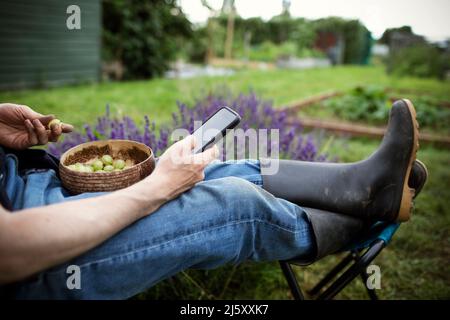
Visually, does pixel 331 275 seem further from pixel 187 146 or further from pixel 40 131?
pixel 40 131

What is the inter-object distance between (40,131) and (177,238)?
2.20ft

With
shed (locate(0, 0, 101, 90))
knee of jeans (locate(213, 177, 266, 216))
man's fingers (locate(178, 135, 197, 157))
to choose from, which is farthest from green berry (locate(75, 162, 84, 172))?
shed (locate(0, 0, 101, 90))

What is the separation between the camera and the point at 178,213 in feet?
3.30

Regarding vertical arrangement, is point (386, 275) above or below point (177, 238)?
below

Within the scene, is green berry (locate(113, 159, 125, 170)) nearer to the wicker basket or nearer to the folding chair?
the wicker basket

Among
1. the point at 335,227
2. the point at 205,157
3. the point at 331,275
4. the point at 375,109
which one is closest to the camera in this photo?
the point at 205,157

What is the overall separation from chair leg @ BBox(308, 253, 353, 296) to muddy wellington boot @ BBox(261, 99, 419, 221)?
34 centimetres

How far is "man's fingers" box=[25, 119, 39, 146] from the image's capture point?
122 cm

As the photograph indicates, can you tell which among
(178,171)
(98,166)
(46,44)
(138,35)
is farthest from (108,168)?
(138,35)

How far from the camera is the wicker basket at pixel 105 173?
1052mm

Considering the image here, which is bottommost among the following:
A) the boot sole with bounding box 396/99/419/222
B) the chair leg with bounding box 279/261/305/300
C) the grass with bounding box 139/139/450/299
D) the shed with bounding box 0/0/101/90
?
the grass with bounding box 139/139/450/299

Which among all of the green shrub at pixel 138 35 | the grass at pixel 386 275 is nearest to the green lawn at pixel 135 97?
the green shrub at pixel 138 35

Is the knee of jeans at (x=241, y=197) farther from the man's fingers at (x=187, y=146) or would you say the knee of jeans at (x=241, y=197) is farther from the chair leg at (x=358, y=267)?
the chair leg at (x=358, y=267)
